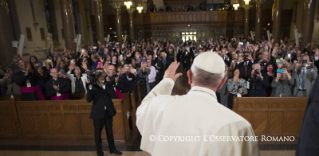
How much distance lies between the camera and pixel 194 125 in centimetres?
122

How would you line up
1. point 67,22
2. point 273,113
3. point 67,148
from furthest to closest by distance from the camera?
point 67,22 < point 67,148 < point 273,113

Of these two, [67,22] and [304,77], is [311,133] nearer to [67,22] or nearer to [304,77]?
[304,77]

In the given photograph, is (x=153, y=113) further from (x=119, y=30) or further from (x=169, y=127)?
(x=119, y=30)

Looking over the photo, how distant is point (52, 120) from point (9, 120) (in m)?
1.08

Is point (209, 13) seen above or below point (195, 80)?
above

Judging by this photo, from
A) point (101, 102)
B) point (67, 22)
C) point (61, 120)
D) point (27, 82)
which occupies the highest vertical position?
point (67, 22)

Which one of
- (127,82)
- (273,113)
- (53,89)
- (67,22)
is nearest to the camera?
(273,113)

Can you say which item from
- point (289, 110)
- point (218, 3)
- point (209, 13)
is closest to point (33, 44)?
point (289, 110)

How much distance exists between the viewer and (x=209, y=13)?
2077cm

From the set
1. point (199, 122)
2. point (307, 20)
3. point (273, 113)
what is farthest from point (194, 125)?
point (307, 20)

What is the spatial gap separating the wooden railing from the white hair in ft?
11.0

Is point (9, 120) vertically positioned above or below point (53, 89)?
below

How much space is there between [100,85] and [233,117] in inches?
123

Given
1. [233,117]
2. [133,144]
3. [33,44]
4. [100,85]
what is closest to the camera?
[233,117]
